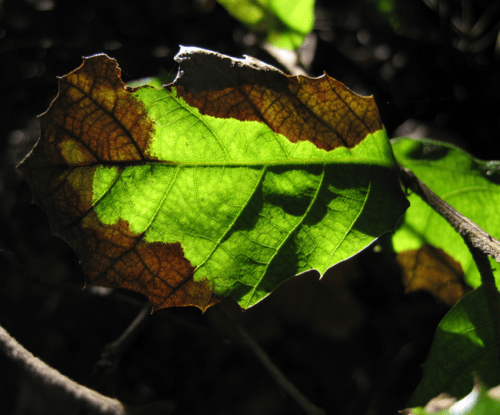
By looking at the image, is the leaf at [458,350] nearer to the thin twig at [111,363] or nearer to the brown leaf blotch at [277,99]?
the brown leaf blotch at [277,99]

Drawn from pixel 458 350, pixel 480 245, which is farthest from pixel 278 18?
pixel 458 350

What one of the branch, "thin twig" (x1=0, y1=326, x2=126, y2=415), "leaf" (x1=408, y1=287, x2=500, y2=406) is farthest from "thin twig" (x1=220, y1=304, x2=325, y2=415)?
the branch

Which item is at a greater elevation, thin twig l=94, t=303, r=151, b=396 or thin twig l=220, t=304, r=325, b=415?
thin twig l=220, t=304, r=325, b=415

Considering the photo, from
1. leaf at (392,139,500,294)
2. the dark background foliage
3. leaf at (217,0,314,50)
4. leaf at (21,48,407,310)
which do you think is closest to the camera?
leaf at (21,48,407,310)

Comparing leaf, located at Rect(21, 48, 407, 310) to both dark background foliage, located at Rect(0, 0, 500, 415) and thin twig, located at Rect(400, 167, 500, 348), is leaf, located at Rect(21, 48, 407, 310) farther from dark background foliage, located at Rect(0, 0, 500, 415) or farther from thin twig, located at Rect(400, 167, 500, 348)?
dark background foliage, located at Rect(0, 0, 500, 415)

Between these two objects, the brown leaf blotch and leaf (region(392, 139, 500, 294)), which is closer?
the brown leaf blotch

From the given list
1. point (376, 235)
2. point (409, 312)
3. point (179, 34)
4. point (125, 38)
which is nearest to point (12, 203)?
point (125, 38)

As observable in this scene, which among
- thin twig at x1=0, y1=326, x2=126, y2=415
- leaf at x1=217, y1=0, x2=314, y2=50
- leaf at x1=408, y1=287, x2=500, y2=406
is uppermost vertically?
leaf at x1=217, y1=0, x2=314, y2=50
